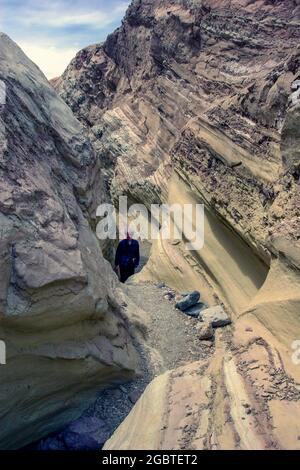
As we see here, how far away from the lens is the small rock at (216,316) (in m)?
5.29

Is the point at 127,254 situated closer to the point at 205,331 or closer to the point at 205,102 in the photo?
the point at 205,331

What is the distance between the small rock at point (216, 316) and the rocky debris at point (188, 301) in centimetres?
20

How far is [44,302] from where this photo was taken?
10.2 ft

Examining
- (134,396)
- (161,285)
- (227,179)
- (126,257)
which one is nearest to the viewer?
(134,396)

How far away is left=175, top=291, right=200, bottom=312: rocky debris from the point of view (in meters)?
5.58

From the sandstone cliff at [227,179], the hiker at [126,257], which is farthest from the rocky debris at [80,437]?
the hiker at [126,257]

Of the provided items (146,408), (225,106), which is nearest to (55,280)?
(146,408)

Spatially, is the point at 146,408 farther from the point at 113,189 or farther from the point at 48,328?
the point at 113,189

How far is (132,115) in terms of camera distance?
13109mm

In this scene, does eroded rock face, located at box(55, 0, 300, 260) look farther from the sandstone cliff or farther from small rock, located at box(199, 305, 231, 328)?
small rock, located at box(199, 305, 231, 328)

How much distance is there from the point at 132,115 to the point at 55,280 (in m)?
10.5

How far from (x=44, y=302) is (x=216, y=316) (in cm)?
261

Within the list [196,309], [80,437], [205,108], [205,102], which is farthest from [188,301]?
[205,102]

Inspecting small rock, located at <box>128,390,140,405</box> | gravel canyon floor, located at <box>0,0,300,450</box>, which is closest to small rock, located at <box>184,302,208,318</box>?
gravel canyon floor, located at <box>0,0,300,450</box>
